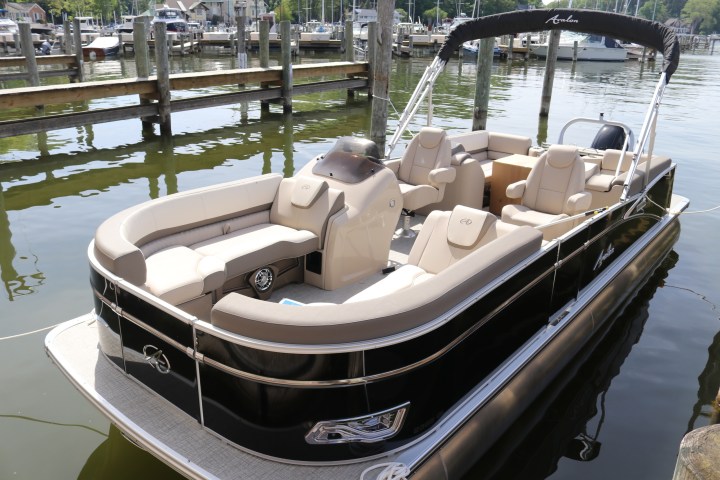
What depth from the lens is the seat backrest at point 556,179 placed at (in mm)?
5805

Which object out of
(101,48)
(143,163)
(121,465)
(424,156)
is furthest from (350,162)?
(101,48)

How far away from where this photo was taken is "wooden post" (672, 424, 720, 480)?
176cm

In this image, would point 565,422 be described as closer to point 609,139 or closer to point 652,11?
point 609,139

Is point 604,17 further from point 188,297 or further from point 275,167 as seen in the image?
point 275,167

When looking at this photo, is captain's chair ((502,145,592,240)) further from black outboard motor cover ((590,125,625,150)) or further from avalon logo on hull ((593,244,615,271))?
black outboard motor cover ((590,125,625,150))

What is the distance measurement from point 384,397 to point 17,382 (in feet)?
10.0

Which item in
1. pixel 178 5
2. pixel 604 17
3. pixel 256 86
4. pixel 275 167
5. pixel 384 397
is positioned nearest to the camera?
pixel 384 397

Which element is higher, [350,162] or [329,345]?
[350,162]

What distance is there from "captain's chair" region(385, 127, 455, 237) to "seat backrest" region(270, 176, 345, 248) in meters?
1.81

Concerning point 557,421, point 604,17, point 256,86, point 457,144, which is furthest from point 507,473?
point 256,86

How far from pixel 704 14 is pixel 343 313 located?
109095 mm

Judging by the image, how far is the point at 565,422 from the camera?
4176 mm

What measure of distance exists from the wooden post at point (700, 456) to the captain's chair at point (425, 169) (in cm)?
443

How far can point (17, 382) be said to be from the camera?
4367 mm
